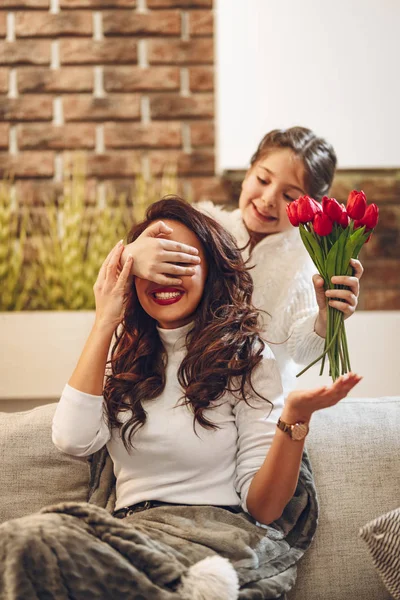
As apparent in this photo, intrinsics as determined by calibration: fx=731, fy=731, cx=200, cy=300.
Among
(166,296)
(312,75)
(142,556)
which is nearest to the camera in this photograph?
(142,556)

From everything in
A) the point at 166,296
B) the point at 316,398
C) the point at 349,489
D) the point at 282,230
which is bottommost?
the point at 349,489

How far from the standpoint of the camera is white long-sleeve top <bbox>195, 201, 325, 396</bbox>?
6.49 ft

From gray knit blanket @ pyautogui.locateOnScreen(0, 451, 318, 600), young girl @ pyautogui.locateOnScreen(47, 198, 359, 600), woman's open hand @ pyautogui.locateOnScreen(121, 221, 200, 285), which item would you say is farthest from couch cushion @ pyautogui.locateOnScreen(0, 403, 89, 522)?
woman's open hand @ pyautogui.locateOnScreen(121, 221, 200, 285)

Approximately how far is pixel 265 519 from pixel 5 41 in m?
2.45

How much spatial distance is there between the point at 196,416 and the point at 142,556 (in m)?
0.34

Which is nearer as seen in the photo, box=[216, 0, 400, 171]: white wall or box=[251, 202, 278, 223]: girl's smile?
box=[251, 202, 278, 223]: girl's smile

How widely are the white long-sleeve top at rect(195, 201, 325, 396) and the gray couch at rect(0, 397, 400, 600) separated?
0.21m

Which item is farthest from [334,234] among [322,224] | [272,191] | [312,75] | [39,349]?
[312,75]

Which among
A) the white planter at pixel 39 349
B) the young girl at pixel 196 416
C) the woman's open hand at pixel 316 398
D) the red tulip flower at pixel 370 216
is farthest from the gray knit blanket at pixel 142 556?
the white planter at pixel 39 349

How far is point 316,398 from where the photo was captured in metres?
1.28

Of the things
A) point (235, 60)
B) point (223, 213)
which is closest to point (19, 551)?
point (223, 213)

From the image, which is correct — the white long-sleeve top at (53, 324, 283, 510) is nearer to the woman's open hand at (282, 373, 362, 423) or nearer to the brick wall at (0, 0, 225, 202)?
the woman's open hand at (282, 373, 362, 423)

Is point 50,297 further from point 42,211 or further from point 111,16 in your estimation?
point 111,16

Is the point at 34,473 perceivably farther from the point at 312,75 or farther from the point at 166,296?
the point at 312,75
